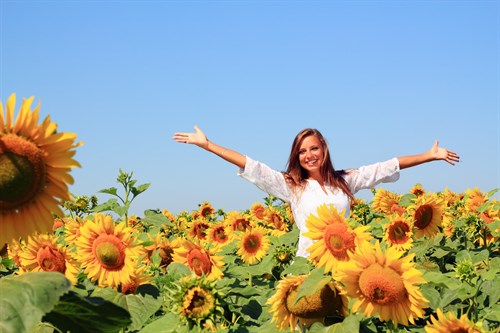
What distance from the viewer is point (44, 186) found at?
6.14 ft

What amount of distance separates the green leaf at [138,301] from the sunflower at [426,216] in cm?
352

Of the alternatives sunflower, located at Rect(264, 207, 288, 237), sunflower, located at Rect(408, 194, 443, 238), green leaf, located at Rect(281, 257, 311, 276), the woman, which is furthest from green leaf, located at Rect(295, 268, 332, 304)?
sunflower, located at Rect(264, 207, 288, 237)

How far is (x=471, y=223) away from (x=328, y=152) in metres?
2.04

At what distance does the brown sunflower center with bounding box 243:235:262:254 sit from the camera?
6316mm

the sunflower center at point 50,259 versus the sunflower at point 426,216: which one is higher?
the sunflower at point 426,216

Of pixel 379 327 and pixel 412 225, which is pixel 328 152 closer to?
pixel 412 225

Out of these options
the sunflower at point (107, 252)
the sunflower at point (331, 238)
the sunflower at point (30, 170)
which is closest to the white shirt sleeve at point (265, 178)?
the sunflower at point (107, 252)

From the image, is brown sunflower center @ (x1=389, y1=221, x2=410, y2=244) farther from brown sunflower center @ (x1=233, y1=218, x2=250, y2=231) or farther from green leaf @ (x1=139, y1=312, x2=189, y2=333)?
green leaf @ (x1=139, y1=312, x2=189, y2=333)

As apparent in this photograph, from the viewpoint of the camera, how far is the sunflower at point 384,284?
2.78 m

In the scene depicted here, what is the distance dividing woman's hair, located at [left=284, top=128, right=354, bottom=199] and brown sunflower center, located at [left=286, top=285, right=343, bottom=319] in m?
2.63

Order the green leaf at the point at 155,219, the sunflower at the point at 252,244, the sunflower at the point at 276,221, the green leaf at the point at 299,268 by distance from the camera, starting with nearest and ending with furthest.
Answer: the green leaf at the point at 299,268, the green leaf at the point at 155,219, the sunflower at the point at 252,244, the sunflower at the point at 276,221

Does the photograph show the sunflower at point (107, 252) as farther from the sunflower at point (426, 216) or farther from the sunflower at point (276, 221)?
the sunflower at point (276, 221)

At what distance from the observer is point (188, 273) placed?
11.2ft

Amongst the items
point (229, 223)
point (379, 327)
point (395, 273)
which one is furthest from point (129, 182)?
point (229, 223)
